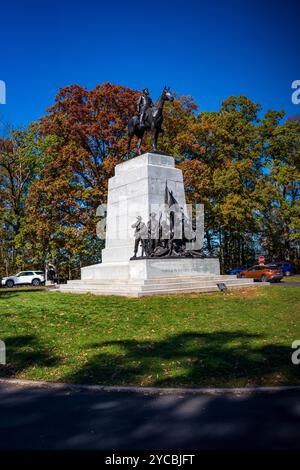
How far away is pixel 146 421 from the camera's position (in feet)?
14.7

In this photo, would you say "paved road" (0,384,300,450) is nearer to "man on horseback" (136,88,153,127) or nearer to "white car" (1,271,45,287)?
"man on horseback" (136,88,153,127)

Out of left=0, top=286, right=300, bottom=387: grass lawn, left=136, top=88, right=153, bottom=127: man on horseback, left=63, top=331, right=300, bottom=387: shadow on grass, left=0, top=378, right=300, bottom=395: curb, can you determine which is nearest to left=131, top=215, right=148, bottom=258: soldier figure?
left=0, top=286, right=300, bottom=387: grass lawn

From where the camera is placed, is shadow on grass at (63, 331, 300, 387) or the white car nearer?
shadow on grass at (63, 331, 300, 387)


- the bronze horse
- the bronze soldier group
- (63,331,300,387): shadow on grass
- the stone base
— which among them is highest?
the bronze horse

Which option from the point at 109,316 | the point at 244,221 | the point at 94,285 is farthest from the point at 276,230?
the point at 109,316

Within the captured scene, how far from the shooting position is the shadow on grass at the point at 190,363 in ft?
19.2

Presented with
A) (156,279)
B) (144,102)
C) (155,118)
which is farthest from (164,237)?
(144,102)

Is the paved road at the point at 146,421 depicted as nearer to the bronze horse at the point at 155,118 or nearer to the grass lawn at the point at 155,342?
the grass lawn at the point at 155,342

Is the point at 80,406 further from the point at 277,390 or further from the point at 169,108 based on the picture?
the point at 169,108

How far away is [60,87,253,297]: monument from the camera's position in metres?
17.9

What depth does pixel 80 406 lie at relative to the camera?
5.04 m

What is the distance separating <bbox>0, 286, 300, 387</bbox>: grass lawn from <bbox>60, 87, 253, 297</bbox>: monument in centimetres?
429

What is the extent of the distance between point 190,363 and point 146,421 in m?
2.24

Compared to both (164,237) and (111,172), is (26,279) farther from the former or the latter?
(164,237)
